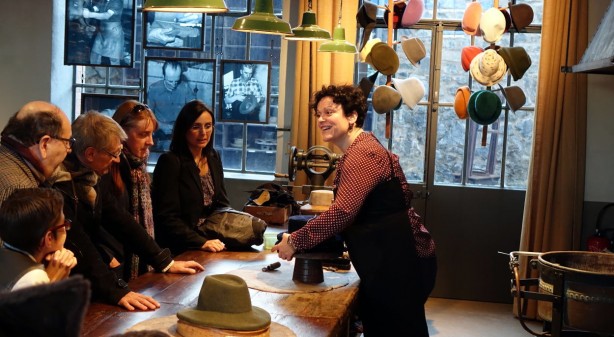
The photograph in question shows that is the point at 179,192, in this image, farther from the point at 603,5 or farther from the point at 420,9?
the point at 603,5

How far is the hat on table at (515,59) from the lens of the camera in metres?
6.45

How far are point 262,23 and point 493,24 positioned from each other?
2657 millimetres

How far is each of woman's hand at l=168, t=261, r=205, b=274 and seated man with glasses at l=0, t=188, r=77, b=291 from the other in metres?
1.06

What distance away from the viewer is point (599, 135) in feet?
23.2

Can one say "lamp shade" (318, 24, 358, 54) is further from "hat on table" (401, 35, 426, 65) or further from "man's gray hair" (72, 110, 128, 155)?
"man's gray hair" (72, 110, 128, 155)

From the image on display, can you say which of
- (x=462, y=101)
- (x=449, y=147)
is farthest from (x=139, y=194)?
(x=449, y=147)

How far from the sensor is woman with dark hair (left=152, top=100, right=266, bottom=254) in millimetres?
4422

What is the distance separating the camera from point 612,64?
5.63 m

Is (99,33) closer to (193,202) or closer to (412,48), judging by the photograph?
(412,48)

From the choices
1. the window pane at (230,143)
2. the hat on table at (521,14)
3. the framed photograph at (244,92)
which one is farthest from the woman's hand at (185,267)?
the window pane at (230,143)

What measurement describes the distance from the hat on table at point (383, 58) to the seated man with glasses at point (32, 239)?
413cm

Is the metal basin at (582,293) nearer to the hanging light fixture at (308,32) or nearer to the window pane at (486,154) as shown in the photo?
the hanging light fixture at (308,32)

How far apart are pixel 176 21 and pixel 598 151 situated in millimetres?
3826

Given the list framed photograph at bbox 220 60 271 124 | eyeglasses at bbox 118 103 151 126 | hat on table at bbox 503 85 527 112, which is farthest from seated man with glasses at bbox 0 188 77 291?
framed photograph at bbox 220 60 271 124
